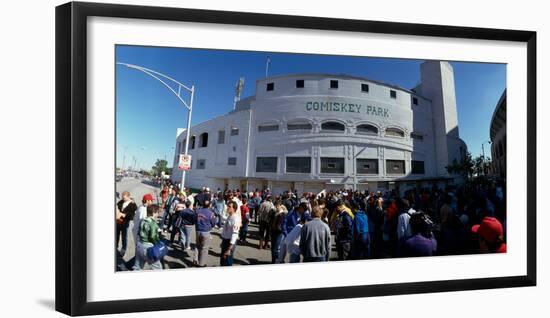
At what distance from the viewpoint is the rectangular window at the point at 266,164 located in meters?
7.06

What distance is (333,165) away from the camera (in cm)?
739

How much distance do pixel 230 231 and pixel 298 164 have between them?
5.37ft

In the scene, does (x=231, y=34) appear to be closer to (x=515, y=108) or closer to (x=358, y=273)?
(x=358, y=273)

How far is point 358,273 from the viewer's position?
705 cm

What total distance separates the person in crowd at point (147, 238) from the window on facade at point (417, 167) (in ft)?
14.8

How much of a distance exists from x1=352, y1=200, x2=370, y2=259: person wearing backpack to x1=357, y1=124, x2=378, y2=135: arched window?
1.42 meters

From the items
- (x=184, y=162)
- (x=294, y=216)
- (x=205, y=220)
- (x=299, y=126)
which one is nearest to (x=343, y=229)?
(x=294, y=216)

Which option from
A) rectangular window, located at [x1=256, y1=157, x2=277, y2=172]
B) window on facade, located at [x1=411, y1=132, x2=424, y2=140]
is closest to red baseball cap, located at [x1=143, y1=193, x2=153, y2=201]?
rectangular window, located at [x1=256, y1=157, x2=277, y2=172]

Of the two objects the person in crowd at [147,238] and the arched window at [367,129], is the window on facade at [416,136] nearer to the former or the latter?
the arched window at [367,129]

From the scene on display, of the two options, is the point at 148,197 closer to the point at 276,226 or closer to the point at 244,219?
the point at 244,219

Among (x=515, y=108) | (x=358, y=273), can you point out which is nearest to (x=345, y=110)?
(x=358, y=273)

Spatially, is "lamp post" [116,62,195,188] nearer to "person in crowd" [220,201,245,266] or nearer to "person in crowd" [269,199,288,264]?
"person in crowd" [220,201,245,266]

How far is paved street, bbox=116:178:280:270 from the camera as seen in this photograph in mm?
A: 6168

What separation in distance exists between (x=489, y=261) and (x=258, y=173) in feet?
14.9
